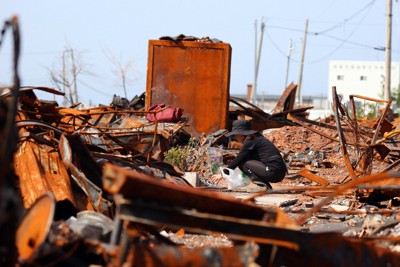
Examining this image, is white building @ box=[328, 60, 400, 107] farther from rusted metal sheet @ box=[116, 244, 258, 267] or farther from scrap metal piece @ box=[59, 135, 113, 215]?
rusted metal sheet @ box=[116, 244, 258, 267]

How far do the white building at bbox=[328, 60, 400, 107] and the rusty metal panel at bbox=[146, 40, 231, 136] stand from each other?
226 feet

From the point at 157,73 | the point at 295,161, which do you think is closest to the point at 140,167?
the point at 295,161

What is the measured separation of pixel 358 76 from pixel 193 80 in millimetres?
72790

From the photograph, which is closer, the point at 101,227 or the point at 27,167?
the point at 101,227

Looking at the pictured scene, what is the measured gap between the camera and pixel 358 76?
3477 inches

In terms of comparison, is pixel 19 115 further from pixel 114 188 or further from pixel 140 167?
pixel 114 188

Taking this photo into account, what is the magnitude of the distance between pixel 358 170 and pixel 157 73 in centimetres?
915

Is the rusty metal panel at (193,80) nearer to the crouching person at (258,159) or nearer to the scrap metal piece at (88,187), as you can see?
the crouching person at (258,159)

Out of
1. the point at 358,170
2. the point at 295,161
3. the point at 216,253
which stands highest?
the point at 216,253

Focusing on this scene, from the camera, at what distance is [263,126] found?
62.0 ft

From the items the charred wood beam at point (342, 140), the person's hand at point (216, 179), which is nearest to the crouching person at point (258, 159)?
the person's hand at point (216, 179)

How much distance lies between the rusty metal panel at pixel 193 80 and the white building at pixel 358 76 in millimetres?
68953

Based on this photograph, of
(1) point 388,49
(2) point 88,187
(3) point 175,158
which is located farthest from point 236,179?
(1) point 388,49

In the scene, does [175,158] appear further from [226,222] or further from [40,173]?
[226,222]
